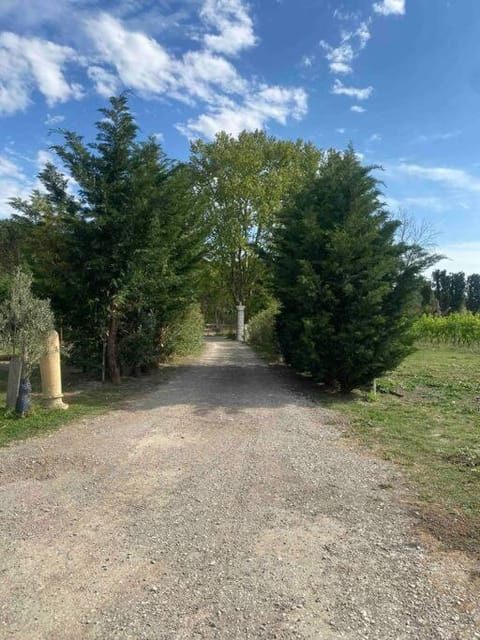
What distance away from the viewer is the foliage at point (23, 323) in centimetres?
710

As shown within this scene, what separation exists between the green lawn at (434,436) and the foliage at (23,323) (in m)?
5.42

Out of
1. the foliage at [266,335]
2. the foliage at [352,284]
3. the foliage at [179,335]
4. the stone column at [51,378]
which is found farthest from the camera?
Answer: the foliage at [266,335]

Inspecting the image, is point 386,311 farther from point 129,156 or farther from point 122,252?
point 129,156

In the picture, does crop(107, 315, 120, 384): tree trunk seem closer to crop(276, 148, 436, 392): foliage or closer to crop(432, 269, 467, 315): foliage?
crop(276, 148, 436, 392): foliage

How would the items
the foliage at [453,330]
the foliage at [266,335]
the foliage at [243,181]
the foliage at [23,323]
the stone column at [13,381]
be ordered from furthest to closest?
the foliage at [243,181]
the foliage at [453,330]
the foliage at [266,335]
the stone column at [13,381]
the foliage at [23,323]

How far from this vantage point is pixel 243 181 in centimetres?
2589

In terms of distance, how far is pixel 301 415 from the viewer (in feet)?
26.1

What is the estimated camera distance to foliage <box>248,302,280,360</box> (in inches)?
696

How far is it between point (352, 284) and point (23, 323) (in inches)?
253

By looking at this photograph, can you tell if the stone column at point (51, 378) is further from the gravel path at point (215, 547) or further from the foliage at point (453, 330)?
the foliage at point (453, 330)

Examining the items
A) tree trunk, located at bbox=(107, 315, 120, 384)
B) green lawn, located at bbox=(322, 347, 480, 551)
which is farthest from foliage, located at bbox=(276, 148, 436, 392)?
tree trunk, located at bbox=(107, 315, 120, 384)

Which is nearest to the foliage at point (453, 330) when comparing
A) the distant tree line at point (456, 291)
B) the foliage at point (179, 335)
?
the foliage at point (179, 335)

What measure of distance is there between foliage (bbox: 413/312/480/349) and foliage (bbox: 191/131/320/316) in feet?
34.7

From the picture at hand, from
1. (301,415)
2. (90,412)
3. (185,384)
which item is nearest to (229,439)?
(301,415)
